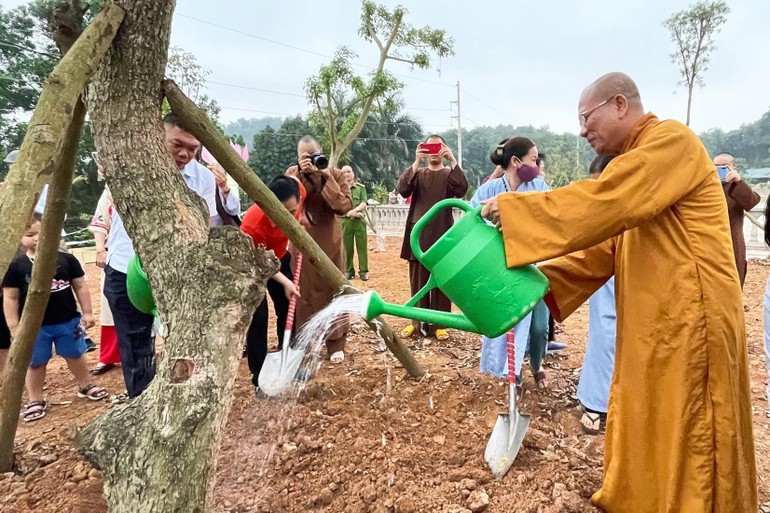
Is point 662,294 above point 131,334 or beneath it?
above

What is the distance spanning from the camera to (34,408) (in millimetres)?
3162

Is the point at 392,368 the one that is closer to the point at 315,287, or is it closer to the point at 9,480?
the point at 315,287

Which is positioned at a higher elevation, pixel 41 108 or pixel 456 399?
pixel 41 108

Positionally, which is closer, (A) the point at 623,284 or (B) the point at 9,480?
(A) the point at 623,284

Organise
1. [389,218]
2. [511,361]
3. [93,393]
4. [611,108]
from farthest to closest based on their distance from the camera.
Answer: [389,218] < [93,393] < [511,361] < [611,108]

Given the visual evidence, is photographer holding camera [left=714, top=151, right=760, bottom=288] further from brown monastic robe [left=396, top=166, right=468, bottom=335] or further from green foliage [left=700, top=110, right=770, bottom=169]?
green foliage [left=700, top=110, right=770, bottom=169]

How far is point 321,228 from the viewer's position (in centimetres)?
382

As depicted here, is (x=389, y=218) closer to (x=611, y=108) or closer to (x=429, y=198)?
(x=429, y=198)

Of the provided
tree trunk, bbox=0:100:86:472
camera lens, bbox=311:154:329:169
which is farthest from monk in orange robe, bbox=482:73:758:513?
camera lens, bbox=311:154:329:169

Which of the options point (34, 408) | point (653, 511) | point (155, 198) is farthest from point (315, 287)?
point (653, 511)

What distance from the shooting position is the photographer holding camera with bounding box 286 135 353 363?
12.0ft

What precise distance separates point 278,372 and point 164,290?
1736 millimetres

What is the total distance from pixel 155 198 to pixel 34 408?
97.8 inches

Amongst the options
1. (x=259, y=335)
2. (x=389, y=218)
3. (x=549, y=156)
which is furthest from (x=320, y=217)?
(x=549, y=156)
